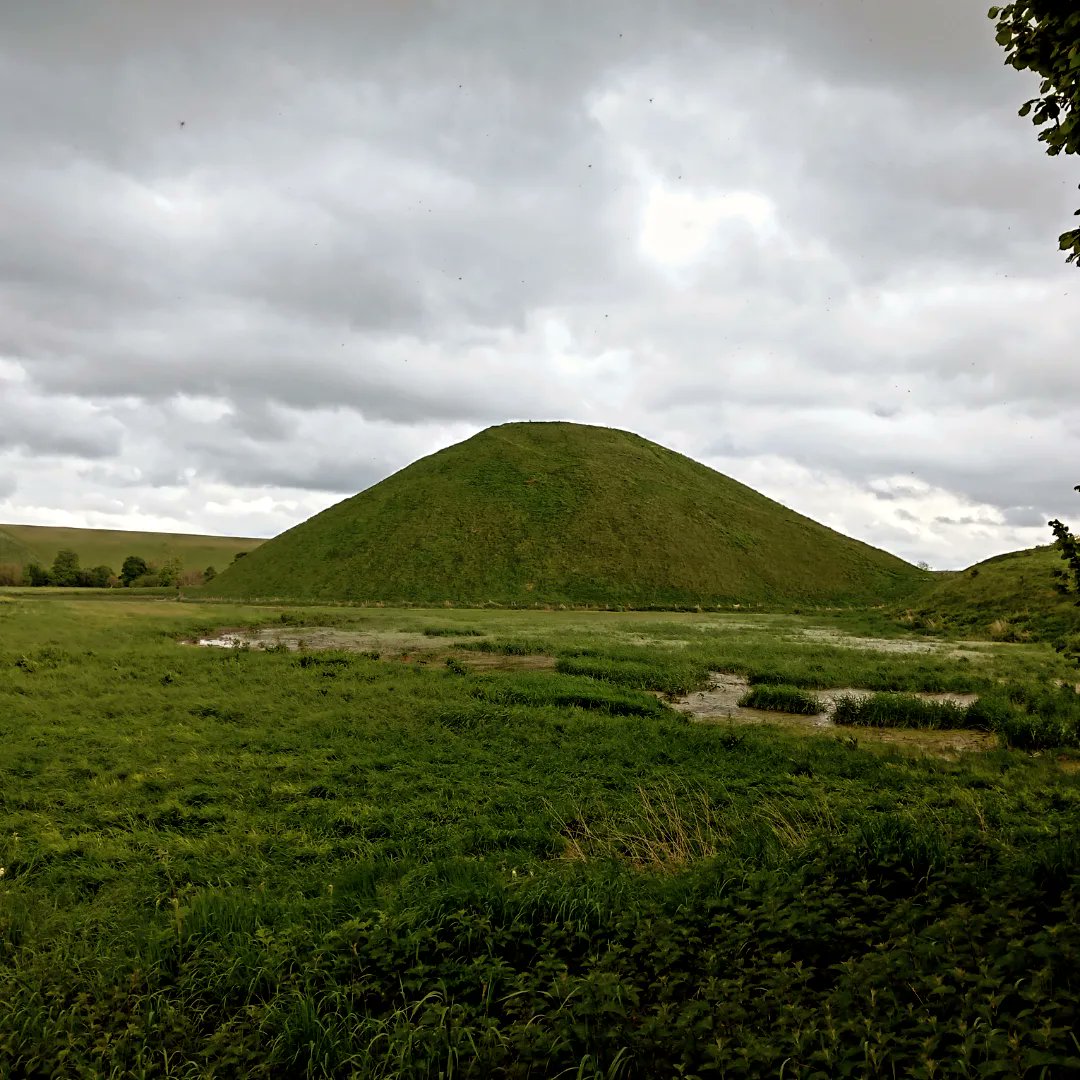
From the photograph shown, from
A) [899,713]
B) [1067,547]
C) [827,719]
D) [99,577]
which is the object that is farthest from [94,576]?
[1067,547]

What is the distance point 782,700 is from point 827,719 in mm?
1537

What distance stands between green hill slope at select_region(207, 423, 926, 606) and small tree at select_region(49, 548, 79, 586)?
48.3m

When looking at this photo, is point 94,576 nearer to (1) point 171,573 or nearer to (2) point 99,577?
(2) point 99,577

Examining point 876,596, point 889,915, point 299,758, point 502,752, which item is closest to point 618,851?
point 889,915

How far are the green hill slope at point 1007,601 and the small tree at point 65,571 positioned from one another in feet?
460

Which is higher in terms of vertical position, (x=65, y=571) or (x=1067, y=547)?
(x=1067, y=547)

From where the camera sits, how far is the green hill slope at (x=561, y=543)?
3191 inches

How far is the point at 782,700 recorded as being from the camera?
59.6ft

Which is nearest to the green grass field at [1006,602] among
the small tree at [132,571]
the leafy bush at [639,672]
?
the leafy bush at [639,672]

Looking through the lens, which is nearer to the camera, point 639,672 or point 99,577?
point 639,672

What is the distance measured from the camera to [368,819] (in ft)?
32.3

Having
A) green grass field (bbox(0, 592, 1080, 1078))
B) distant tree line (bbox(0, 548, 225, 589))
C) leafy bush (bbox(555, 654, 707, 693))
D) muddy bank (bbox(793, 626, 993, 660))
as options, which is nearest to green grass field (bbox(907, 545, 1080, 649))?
muddy bank (bbox(793, 626, 993, 660))

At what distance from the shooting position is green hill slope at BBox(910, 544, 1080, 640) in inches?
1328

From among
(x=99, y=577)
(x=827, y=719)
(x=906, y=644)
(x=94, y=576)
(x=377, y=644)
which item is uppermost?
(x=906, y=644)
